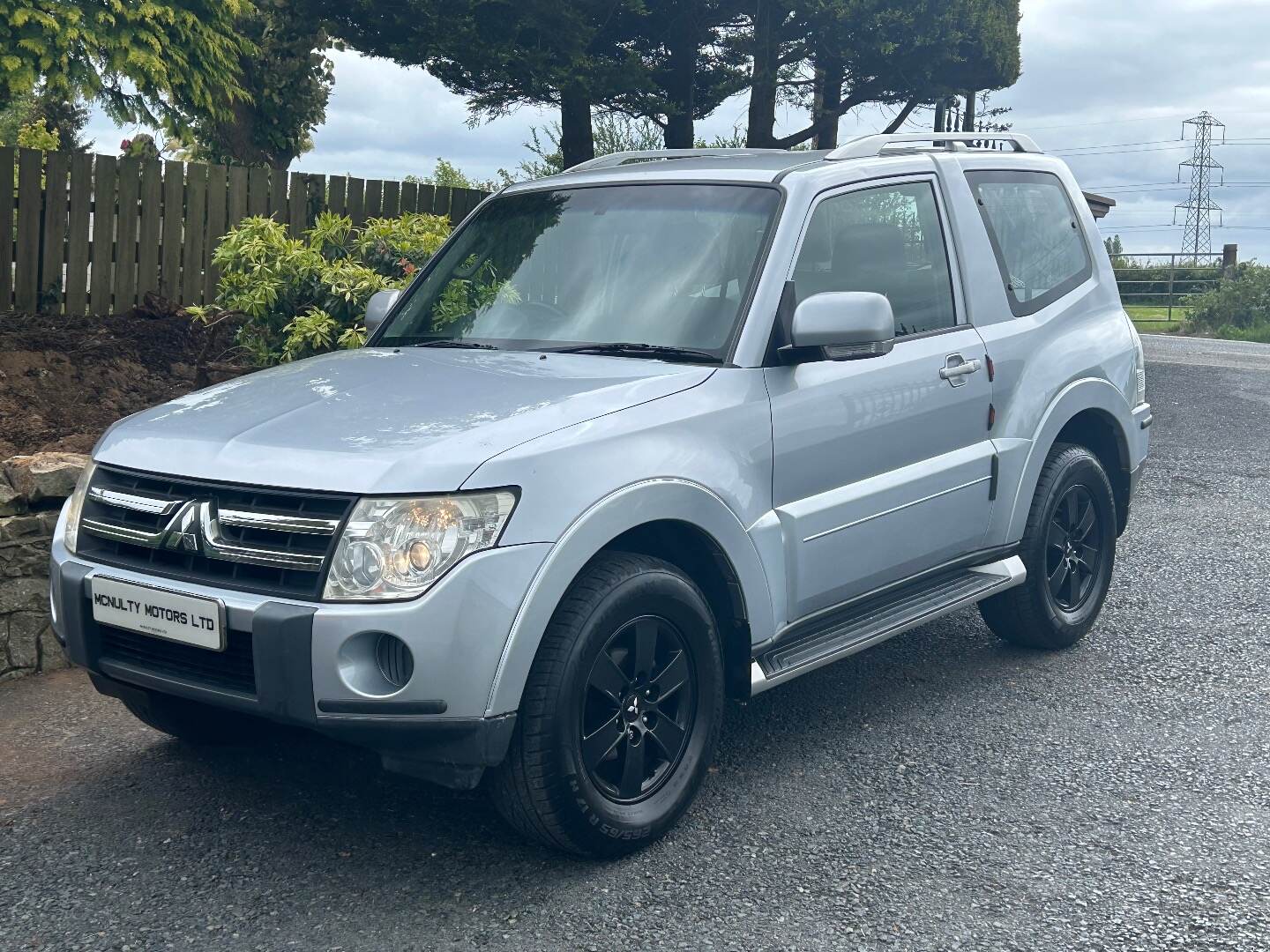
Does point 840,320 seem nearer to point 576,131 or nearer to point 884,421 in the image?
point 884,421

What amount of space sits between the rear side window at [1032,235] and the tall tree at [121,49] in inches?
543

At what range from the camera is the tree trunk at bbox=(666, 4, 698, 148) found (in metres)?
19.6

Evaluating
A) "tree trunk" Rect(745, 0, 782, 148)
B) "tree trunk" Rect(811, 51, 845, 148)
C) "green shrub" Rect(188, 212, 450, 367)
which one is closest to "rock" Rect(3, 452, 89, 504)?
"green shrub" Rect(188, 212, 450, 367)

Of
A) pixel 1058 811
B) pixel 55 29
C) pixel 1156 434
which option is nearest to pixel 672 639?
pixel 1058 811

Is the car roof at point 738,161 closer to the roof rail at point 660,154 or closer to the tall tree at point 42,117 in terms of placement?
the roof rail at point 660,154

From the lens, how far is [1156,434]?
1313 centimetres

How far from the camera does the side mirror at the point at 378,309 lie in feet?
17.4

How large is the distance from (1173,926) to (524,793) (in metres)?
1.66

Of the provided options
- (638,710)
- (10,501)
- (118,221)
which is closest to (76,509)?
(10,501)

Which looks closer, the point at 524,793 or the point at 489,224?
the point at 524,793

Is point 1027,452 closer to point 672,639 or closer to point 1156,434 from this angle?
point 672,639

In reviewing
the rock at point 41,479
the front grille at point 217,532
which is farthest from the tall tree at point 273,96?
the front grille at point 217,532

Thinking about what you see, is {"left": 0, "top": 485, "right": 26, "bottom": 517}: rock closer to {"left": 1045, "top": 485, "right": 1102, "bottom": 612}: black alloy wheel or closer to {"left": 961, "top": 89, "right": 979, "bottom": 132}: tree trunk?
{"left": 1045, "top": 485, "right": 1102, "bottom": 612}: black alloy wheel

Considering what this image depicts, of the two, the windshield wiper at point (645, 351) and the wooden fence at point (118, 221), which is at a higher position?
the wooden fence at point (118, 221)
